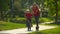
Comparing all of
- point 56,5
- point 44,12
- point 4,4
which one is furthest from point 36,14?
point 44,12

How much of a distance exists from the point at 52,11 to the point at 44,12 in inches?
1100

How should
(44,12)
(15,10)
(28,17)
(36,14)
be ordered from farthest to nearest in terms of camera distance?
(44,12), (15,10), (28,17), (36,14)

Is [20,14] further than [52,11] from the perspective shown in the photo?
Yes

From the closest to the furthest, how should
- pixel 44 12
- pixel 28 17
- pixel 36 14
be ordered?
1. pixel 36 14
2. pixel 28 17
3. pixel 44 12

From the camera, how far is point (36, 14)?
57.9ft

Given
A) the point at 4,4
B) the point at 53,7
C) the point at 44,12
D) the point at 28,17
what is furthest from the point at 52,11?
the point at 44,12

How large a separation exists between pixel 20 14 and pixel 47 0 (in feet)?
86.1

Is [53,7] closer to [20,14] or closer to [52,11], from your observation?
[52,11]

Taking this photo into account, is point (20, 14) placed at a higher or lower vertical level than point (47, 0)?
lower

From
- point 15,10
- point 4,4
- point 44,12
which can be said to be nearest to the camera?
point 4,4

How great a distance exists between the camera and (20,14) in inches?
2640

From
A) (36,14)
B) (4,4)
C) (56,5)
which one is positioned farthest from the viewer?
(4,4)

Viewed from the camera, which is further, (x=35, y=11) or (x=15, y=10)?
(x=15, y=10)

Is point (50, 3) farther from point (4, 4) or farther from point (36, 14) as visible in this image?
point (36, 14)
